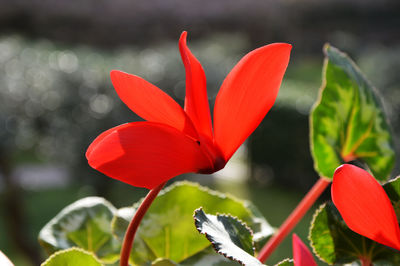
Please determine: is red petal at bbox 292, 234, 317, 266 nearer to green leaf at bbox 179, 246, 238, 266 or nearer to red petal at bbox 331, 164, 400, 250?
red petal at bbox 331, 164, 400, 250

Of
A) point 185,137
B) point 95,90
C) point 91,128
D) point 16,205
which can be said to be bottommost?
point 16,205

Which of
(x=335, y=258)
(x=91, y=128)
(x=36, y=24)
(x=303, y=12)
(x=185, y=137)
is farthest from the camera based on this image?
(x=303, y=12)

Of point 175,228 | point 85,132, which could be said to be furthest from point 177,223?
point 85,132

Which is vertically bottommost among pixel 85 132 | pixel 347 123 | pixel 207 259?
pixel 85 132

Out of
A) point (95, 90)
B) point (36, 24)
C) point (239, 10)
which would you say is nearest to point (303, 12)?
point (239, 10)

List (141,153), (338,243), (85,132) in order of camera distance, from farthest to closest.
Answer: (85,132), (338,243), (141,153)

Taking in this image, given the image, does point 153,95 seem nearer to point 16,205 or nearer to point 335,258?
point 335,258

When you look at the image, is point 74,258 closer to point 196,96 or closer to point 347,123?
point 196,96
